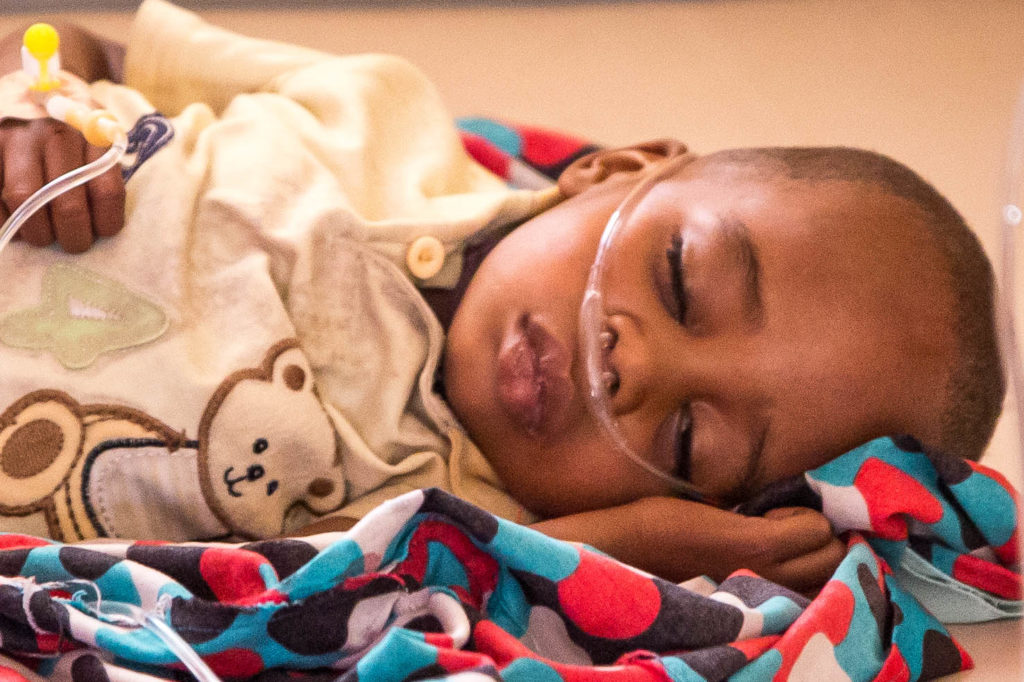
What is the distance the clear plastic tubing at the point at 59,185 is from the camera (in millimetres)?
848

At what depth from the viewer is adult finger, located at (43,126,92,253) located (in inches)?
36.2

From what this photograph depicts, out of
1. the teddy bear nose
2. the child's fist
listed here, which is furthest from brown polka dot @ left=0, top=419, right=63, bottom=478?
the child's fist

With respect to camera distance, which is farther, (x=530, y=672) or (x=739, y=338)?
(x=739, y=338)

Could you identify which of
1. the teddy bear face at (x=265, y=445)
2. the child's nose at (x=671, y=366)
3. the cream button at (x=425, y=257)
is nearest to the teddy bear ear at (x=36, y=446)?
the teddy bear face at (x=265, y=445)

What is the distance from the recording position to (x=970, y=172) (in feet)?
5.19

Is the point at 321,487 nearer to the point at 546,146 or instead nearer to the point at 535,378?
the point at 535,378

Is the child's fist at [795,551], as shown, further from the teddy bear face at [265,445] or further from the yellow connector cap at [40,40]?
the yellow connector cap at [40,40]

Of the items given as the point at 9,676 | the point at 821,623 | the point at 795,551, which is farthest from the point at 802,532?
the point at 9,676

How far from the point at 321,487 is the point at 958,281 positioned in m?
0.63

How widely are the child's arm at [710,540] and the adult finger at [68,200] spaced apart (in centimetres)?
49

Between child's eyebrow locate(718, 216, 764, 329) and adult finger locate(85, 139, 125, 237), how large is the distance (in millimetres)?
551

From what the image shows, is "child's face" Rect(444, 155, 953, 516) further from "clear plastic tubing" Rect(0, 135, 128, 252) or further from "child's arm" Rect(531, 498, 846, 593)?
"clear plastic tubing" Rect(0, 135, 128, 252)

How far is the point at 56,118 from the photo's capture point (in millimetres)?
962

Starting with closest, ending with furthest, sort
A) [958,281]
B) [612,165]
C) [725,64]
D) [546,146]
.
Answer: [958,281], [612,165], [546,146], [725,64]
